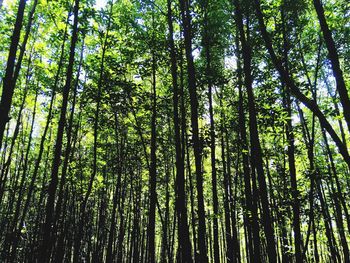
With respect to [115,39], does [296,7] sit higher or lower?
lower

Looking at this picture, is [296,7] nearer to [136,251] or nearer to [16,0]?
[16,0]

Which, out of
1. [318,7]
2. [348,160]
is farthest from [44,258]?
[318,7]

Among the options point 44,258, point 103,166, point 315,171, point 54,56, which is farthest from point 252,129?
point 103,166

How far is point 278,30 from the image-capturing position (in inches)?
322

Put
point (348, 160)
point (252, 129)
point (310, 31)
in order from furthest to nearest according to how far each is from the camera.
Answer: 1. point (310, 31)
2. point (252, 129)
3. point (348, 160)

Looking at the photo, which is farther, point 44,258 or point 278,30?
point 278,30

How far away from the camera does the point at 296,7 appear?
6.78 m

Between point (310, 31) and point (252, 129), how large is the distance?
18.9 ft

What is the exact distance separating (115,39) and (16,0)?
3.54 m

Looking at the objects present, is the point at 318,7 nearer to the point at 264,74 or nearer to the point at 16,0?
the point at 264,74

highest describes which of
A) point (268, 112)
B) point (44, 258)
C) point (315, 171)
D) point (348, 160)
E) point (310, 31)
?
point (310, 31)

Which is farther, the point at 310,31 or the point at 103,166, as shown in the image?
the point at 103,166

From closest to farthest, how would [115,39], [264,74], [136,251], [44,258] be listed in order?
1. [44,258]
2. [264,74]
3. [115,39]
4. [136,251]

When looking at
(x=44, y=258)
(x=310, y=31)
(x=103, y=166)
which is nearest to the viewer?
(x=44, y=258)
